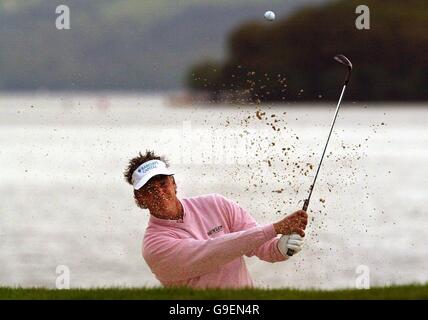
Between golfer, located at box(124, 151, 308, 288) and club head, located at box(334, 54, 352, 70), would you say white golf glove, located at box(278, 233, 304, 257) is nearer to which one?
golfer, located at box(124, 151, 308, 288)

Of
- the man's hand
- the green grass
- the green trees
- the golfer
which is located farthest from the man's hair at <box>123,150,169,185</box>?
the green trees

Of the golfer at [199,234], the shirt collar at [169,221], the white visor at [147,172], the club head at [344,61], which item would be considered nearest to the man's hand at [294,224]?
the golfer at [199,234]

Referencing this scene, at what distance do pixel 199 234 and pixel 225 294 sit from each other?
0.68 meters

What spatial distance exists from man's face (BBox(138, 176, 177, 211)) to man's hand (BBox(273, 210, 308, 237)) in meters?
0.59

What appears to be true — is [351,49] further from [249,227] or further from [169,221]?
[169,221]

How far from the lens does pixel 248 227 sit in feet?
21.8

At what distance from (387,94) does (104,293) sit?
5018 cm

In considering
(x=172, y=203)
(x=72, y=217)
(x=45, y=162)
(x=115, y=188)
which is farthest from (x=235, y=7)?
(x=172, y=203)

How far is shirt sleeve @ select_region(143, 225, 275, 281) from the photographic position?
6.27m

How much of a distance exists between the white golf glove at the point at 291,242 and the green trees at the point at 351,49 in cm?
3197

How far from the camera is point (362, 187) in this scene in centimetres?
3188

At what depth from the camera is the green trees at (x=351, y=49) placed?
1823 inches

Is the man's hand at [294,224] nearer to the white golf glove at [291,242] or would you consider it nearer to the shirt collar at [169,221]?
the white golf glove at [291,242]

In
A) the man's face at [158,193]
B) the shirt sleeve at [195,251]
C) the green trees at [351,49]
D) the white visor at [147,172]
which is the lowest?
the green trees at [351,49]
